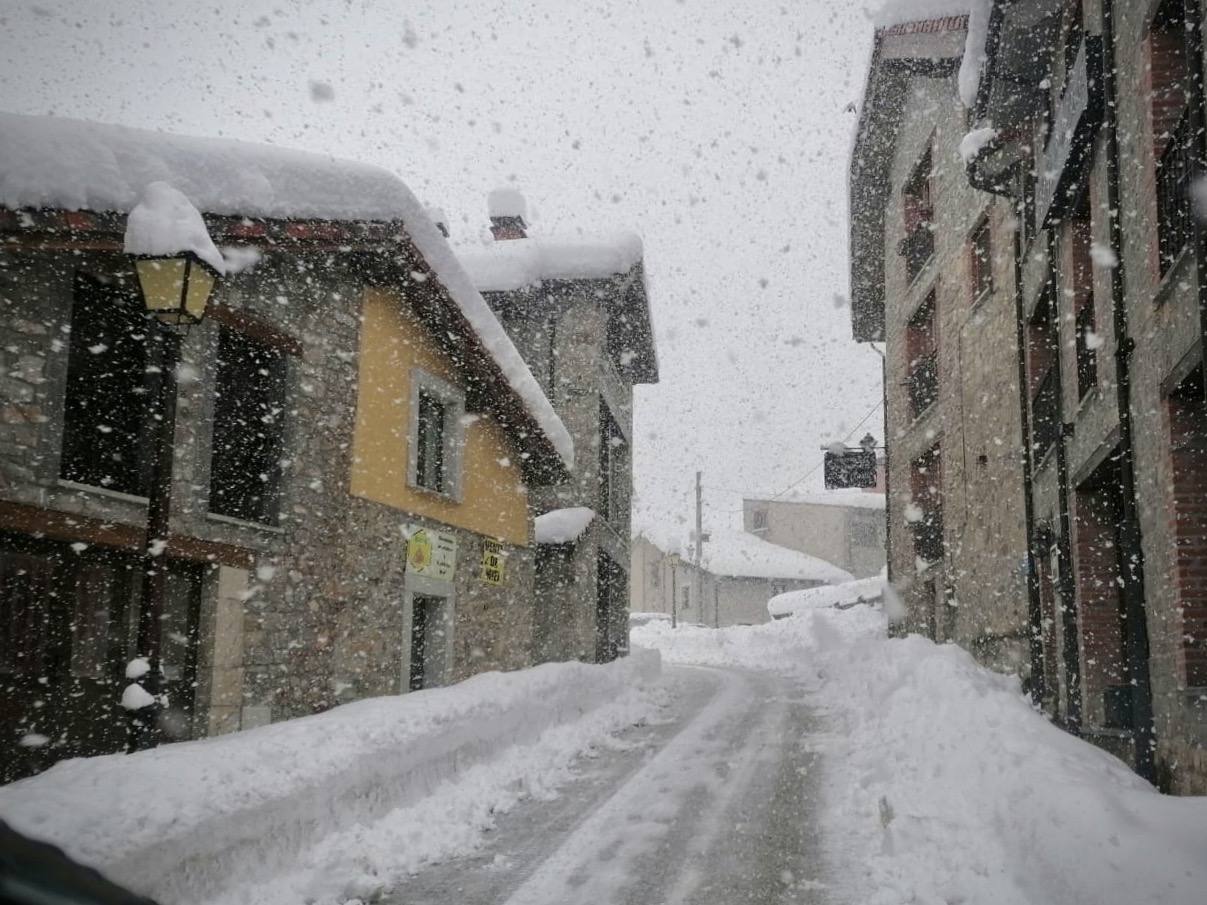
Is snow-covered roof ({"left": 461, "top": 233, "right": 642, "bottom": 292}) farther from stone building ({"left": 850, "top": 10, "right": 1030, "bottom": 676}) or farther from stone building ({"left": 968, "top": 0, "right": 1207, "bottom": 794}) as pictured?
stone building ({"left": 968, "top": 0, "right": 1207, "bottom": 794})

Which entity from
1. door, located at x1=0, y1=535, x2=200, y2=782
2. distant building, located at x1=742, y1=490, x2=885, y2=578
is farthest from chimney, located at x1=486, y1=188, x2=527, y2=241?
distant building, located at x1=742, y1=490, x2=885, y2=578

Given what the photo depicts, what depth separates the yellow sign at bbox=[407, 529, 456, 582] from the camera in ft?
36.3

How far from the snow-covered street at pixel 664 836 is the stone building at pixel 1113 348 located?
2.71m

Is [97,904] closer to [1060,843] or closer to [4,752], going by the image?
[1060,843]

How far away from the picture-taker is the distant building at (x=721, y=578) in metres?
54.5

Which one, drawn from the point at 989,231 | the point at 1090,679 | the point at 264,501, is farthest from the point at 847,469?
the point at 264,501

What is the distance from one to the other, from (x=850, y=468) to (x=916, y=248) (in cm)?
523

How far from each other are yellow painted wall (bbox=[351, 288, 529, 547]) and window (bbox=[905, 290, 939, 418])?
9568mm

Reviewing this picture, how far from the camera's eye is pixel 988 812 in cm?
484

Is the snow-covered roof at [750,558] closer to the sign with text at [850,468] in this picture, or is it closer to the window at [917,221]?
the sign with text at [850,468]

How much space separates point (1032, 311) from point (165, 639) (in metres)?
10.3

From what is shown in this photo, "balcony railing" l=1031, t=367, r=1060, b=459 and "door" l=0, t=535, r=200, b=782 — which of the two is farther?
"balcony railing" l=1031, t=367, r=1060, b=459

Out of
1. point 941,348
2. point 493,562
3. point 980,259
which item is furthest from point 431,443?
point 941,348

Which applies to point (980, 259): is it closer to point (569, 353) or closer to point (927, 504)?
point (927, 504)
